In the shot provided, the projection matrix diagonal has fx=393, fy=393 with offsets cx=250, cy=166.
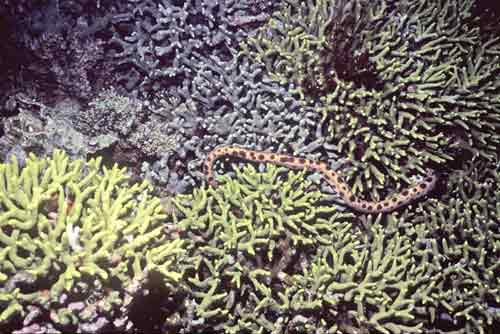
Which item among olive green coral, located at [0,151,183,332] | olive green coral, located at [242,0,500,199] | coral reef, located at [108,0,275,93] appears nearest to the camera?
olive green coral, located at [0,151,183,332]

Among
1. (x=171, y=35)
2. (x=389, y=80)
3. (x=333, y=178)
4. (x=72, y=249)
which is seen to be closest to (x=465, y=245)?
(x=333, y=178)

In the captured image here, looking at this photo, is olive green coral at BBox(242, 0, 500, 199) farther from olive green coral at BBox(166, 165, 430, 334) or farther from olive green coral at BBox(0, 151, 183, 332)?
olive green coral at BBox(0, 151, 183, 332)

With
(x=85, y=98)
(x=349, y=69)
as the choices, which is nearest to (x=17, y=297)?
(x=85, y=98)

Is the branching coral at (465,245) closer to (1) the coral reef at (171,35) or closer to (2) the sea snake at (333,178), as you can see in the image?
(2) the sea snake at (333,178)

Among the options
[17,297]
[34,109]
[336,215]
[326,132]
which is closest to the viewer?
[17,297]

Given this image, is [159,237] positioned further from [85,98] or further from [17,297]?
[85,98]

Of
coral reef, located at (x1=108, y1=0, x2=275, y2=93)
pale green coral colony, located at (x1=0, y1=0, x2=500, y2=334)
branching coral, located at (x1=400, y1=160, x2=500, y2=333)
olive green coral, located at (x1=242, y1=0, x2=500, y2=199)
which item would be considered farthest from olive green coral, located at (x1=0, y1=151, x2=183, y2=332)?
branching coral, located at (x1=400, y1=160, x2=500, y2=333)
